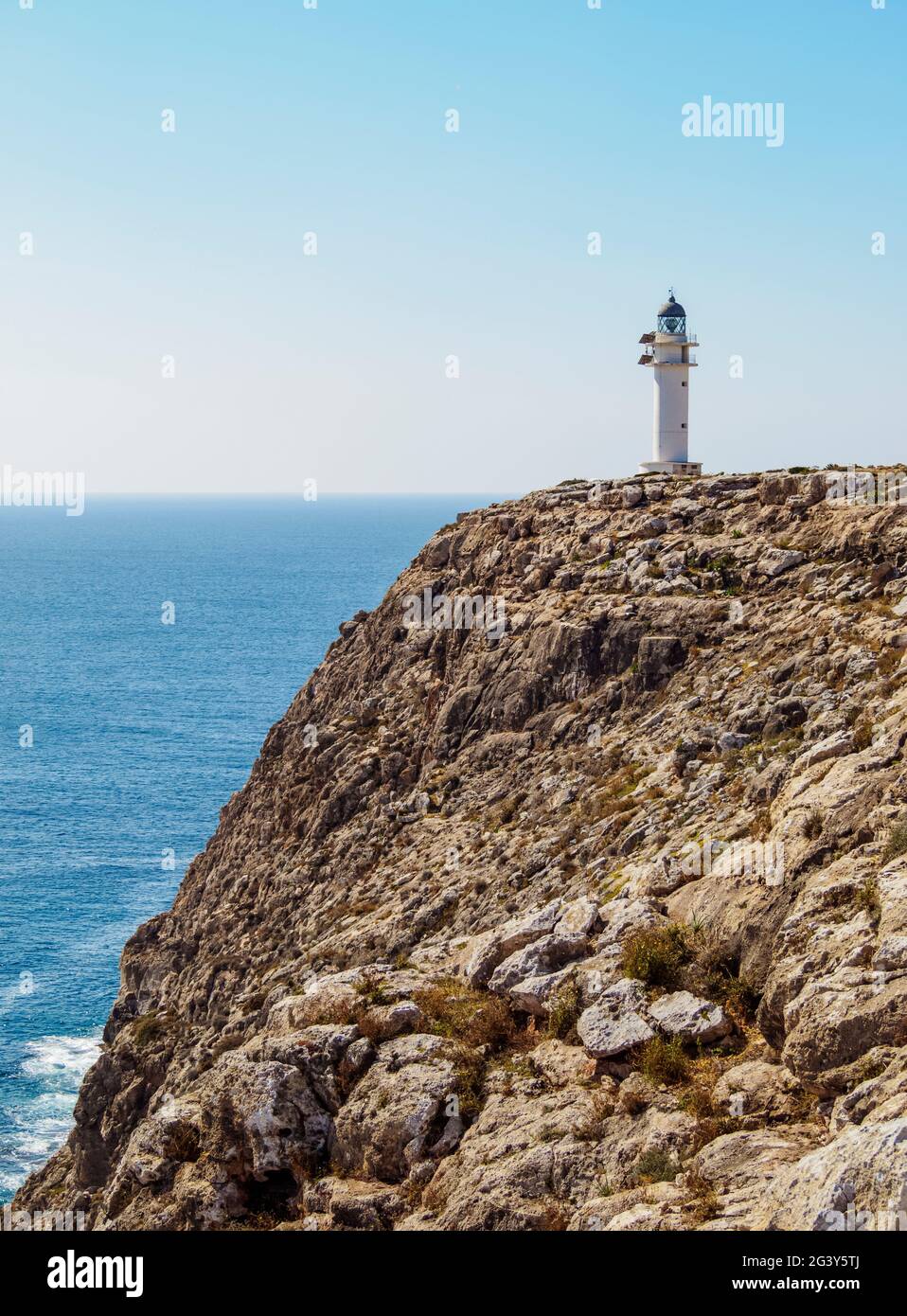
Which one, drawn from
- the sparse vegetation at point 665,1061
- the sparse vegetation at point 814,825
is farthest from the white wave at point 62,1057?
the sparse vegetation at point 814,825

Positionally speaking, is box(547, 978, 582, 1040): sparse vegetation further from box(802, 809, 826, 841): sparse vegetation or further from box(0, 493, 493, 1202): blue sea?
box(0, 493, 493, 1202): blue sea

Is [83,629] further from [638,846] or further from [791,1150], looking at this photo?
[791,1150]

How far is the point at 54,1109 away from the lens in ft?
166

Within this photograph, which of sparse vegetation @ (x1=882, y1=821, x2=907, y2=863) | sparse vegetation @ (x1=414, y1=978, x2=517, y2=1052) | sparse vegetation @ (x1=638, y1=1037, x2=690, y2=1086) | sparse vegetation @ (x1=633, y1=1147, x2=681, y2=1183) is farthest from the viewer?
sparse vegetation @ (x1=414, y1=978, x2=517, y2=1052)

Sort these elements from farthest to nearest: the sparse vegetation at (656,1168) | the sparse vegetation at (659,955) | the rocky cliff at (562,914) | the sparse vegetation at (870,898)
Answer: the sparse vegetation at (659,955)
the sparse vegetation at (870,898)
the rocky cliff at (562,914)
the sparse vegetation at (656,1168)

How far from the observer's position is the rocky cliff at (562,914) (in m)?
16.6

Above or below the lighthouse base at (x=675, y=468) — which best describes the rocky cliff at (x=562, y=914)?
below

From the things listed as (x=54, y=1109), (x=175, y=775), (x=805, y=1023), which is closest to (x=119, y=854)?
(x=175, y=775)

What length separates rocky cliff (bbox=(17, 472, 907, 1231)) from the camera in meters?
16.6

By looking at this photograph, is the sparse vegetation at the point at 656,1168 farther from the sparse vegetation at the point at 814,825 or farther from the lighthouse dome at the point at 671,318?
the lighthouse dome at the point at 671,318

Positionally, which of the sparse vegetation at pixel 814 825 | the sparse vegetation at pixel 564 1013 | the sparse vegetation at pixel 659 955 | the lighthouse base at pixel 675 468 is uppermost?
the lighthouse base at pixel 675 468

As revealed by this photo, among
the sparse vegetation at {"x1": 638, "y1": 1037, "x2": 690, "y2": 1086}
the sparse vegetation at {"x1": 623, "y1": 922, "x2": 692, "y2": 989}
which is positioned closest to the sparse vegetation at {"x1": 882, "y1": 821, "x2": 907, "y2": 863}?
the sparse vegetation at {"x1": 623, "y1": 922, "x2": 692, "y2": 989}

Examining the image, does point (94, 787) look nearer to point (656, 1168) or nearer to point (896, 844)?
point (896, 844)
